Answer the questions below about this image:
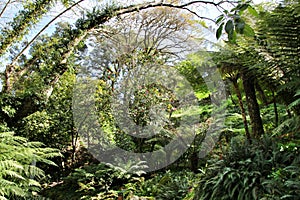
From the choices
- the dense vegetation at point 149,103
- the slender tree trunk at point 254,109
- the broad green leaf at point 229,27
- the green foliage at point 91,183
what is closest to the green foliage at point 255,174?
the dense vegetation at point 149,103

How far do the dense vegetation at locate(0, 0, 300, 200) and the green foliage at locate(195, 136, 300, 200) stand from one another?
0.01 meters

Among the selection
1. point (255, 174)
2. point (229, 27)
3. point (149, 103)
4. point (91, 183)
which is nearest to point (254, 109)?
point (255, 174)

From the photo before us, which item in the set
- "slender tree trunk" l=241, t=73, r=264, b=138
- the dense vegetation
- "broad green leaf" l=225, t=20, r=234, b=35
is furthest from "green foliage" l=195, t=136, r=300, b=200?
"broad green leaf" l=225, t=20, r=234, b=35

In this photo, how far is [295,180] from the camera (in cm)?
169

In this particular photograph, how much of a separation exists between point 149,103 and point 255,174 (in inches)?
141

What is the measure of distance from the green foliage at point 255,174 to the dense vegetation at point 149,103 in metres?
0.01

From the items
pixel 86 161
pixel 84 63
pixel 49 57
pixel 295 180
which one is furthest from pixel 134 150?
pixel 295 180

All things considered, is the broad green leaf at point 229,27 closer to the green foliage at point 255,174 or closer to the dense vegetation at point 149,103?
the dense vegetation at point 149,103

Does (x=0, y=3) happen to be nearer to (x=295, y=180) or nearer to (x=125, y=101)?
(x=125, y=101)

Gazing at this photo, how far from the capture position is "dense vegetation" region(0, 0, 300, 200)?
2.14m

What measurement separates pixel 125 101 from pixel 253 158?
367 cm

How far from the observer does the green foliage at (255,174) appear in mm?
1779

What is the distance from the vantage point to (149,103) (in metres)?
5.46

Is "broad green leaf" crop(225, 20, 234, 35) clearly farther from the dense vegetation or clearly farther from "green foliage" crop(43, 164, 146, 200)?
"green foliage" crop(43, 164, 146, 200)
